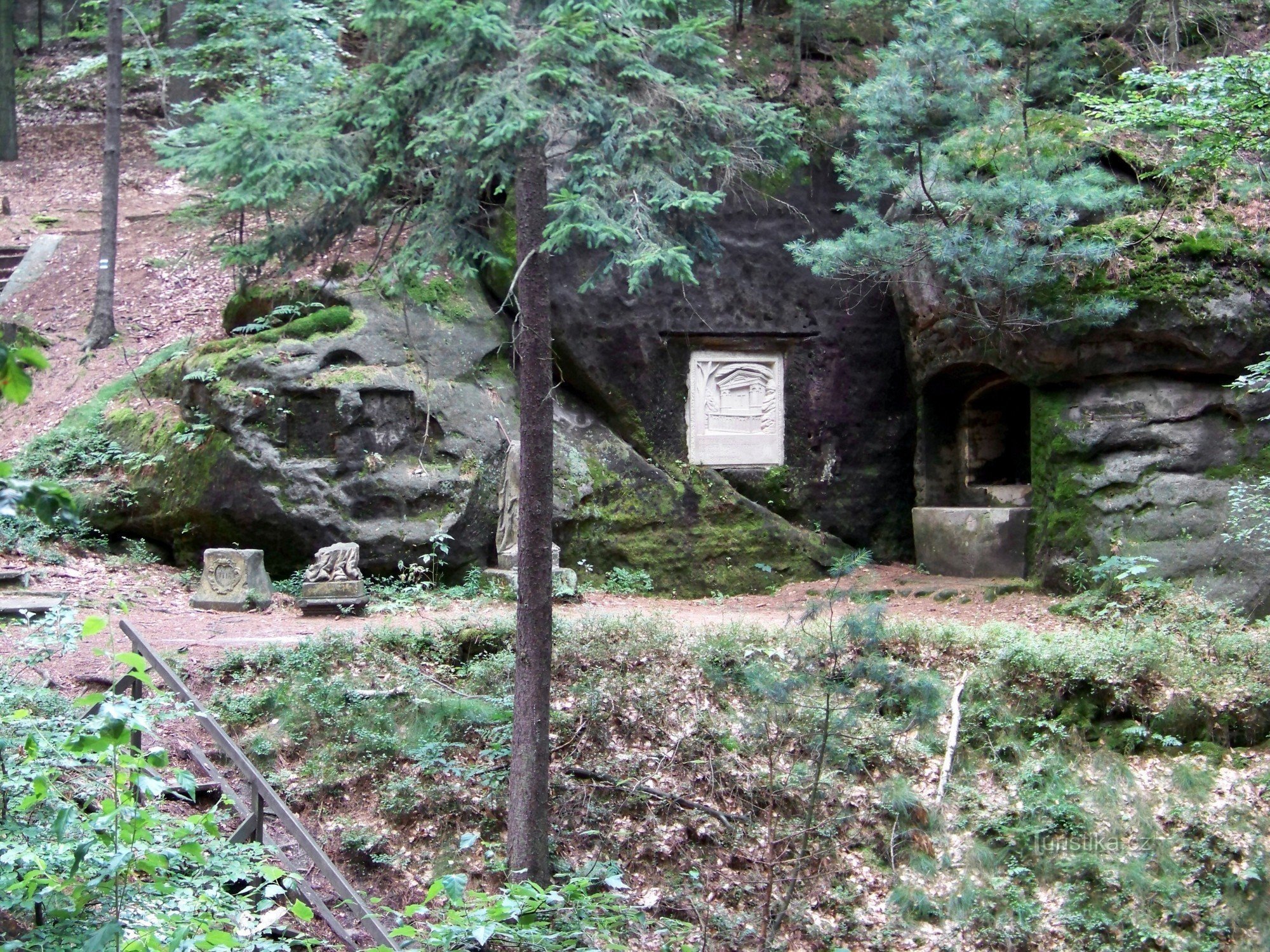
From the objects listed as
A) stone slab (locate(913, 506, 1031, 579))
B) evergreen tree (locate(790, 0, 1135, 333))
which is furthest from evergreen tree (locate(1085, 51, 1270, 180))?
stone slab (locate(913, 506, 1031, 579))

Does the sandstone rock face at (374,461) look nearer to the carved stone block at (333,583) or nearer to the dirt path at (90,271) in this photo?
the carved stone block at (333,583)

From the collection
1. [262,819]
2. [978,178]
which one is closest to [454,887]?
[262,819]

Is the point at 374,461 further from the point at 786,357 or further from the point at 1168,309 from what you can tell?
the point at 1168,309

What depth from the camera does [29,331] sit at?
14539 millimetres

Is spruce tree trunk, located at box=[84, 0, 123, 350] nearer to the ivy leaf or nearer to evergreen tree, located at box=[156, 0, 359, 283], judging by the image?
evergreen tree, located at box=[156, 0, 359, 283]

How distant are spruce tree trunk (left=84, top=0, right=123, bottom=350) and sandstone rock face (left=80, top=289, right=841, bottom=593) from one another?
2.02 m

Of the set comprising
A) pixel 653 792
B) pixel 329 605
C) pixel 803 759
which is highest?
pixel 329 605

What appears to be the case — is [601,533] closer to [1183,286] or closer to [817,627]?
[817,627]

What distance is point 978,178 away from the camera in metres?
11.8

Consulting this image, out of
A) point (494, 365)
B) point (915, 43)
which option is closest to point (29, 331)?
point (494, 365)

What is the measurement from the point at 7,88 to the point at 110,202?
7094 mm

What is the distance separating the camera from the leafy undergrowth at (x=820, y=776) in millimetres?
7418

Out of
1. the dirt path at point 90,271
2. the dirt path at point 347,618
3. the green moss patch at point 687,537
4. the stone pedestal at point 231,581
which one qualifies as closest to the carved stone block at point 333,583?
the dirt path at point 347,618

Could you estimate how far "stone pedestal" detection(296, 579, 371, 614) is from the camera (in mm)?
10430
